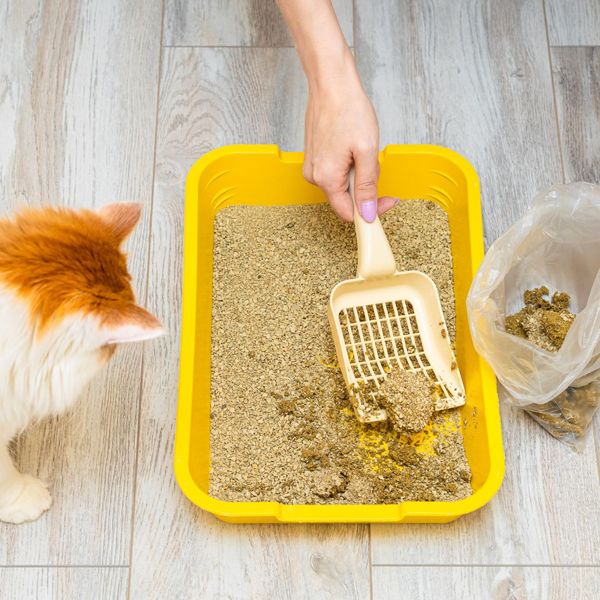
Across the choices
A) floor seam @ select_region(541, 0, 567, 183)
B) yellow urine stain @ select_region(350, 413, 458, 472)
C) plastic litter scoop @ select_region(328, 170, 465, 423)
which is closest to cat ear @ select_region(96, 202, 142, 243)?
plastic litter scoop @ select_region(328, 170, 465, 423)

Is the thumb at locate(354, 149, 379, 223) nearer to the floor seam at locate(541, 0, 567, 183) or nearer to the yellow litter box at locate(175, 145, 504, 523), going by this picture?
the yellow litter box at locate(175, 145, 504, 523)

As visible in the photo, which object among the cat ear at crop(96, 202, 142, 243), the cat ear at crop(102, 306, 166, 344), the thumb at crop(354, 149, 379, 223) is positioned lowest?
the thumb at crop(354, 149, 379, 223)

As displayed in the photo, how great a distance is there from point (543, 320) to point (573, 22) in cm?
73

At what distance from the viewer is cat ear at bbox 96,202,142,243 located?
850 mm

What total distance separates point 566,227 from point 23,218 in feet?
2.90

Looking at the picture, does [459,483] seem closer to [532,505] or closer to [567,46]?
[532,505]

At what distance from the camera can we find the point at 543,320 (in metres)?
1.20

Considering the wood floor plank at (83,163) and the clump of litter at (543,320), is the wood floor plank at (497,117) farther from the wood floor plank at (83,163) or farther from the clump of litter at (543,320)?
the wood floor plank at (83,163)

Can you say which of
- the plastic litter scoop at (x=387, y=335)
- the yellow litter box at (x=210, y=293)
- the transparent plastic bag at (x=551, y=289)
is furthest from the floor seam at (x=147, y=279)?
the transparent plastic bag at (x=551, y=289)

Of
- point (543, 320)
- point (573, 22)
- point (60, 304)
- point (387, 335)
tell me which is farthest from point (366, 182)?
point (573, 22)

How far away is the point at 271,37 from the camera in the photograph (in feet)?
4.92

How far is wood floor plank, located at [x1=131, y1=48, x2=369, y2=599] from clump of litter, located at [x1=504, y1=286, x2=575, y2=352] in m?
0.44

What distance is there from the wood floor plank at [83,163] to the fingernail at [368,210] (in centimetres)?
48

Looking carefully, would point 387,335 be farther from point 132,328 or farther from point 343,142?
point 132,328
